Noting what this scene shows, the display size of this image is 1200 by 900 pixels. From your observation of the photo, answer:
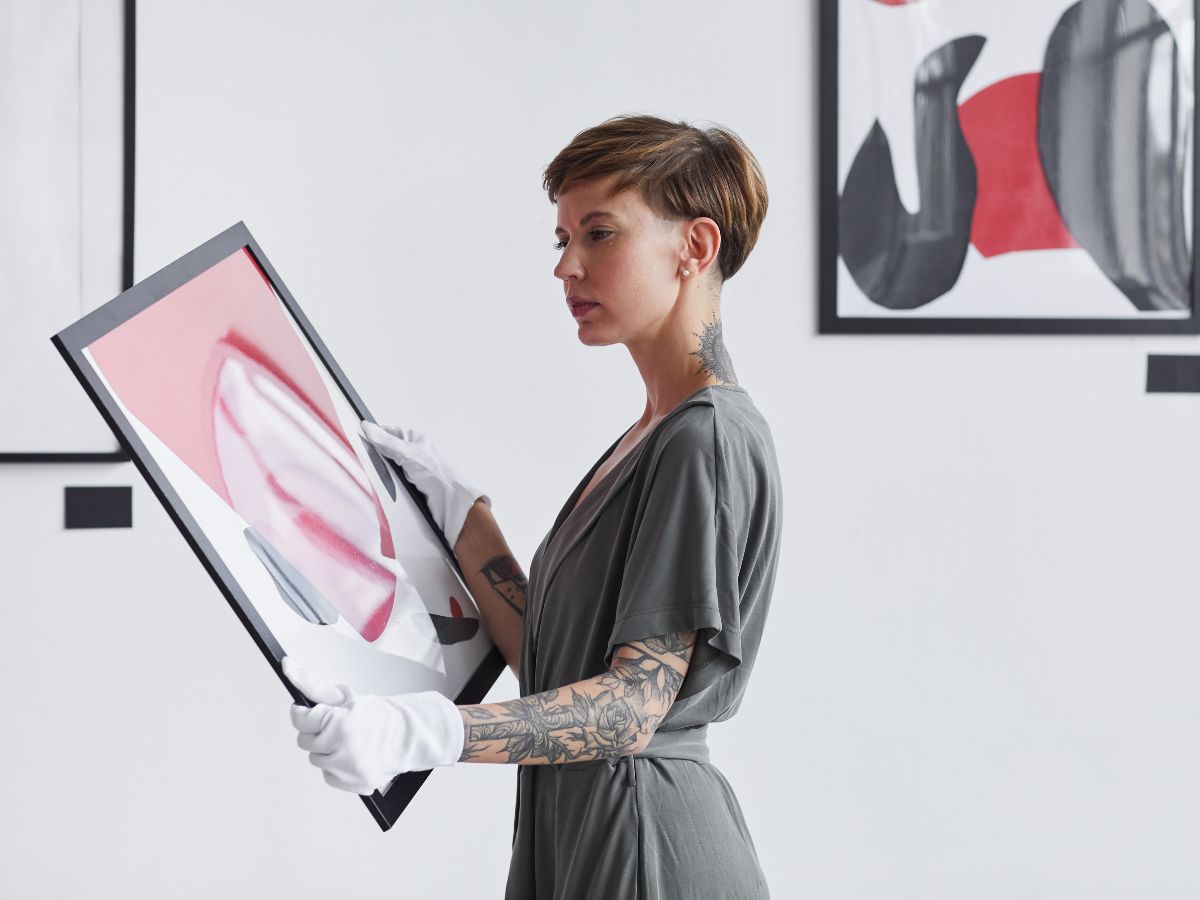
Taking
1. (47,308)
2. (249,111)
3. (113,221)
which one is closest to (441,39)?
(249,111)

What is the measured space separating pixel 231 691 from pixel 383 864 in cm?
40

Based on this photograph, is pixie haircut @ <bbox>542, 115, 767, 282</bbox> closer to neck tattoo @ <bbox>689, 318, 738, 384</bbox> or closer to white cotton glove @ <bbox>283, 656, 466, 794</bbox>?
neck tattoo @ <bbox>689, 318, 738, 384</bbox>

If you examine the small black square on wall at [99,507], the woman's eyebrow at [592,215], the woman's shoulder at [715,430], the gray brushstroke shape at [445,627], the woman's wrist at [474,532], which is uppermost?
the woman's eyebrow at [592,215]

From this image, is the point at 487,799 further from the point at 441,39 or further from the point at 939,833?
the point at 441,39

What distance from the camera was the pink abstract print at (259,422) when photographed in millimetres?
884

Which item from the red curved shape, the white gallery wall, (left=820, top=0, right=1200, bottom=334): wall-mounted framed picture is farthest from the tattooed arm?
the red curved shape

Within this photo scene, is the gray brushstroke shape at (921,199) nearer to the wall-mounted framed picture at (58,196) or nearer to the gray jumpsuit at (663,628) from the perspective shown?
the gray jumpsuit at (663,628)

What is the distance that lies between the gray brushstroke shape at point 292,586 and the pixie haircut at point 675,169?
44 cm

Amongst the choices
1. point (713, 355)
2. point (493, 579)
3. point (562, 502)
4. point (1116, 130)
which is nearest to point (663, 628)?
point (713, 355)

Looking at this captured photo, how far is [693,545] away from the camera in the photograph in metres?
0.88

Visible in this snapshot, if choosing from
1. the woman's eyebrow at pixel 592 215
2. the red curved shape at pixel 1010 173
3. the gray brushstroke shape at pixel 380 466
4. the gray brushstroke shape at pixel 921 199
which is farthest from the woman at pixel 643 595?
the red curved shape at pixel 1010 173

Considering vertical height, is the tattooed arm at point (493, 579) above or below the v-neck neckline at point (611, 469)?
below

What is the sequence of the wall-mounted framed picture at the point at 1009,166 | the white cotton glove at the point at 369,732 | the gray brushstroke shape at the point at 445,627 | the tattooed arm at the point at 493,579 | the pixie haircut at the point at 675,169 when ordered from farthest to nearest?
the wall-mounted framed picture at the point at 1009,166, the tattooed arm at the point at 493,579, the gray brushstroke shape at the point at 445,627, the pixie haircut at the point at 675,169, the white cotton glove at the point at 369,732

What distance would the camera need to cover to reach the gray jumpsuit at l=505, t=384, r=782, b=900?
89cm
